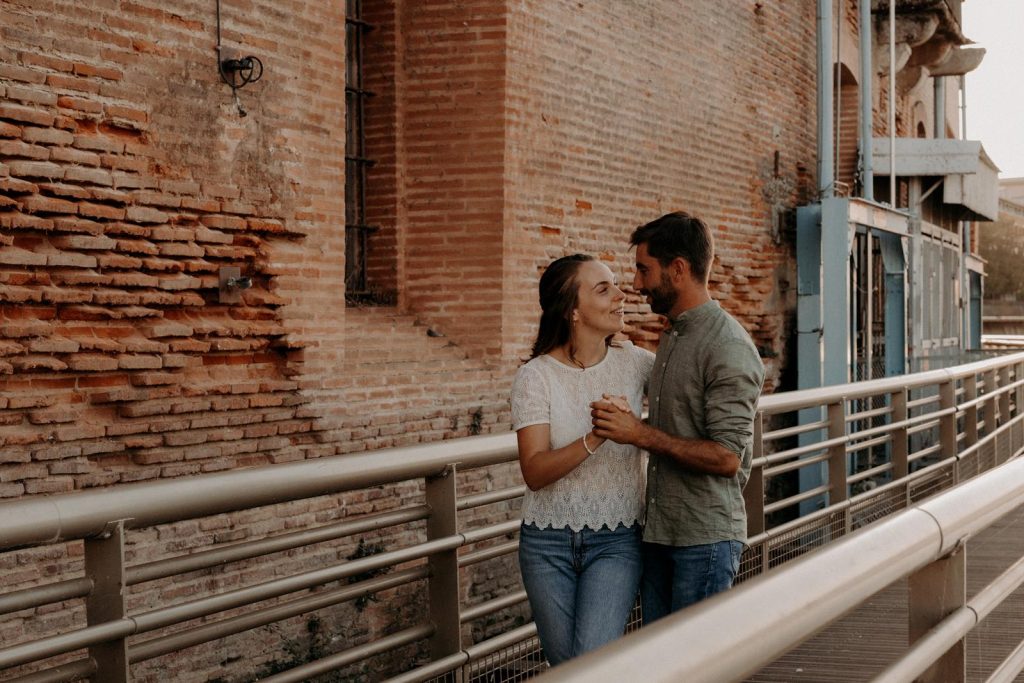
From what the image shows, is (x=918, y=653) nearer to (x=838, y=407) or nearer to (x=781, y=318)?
(x=838, y=407)

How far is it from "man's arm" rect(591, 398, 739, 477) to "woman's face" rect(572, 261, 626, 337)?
0.24 m

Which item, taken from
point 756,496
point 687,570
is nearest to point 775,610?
point 687,570

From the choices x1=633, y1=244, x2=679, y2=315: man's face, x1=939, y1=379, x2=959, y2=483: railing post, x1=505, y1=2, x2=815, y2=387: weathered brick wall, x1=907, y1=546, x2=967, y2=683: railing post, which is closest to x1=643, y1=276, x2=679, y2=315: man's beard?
x1=633, y1=244, x2=679, y2=315: man's face

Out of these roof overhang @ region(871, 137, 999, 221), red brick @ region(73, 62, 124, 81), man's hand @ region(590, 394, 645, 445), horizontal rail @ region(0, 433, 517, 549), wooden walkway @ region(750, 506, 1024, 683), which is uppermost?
roof overhang @ region(871, 137, 999, 221)

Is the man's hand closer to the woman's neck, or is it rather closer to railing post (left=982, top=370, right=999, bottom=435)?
the woman's neck

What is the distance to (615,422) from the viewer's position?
2.97m

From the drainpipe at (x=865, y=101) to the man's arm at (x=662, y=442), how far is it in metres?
13.3

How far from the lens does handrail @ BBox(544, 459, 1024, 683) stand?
1165mm

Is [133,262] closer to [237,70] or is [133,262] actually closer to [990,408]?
[237,70]

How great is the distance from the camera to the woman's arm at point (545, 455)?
9.96 ft

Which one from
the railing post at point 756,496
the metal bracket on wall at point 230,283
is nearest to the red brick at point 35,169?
the metal bracket on wall at point 230,283

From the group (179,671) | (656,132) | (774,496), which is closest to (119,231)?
(179,671)

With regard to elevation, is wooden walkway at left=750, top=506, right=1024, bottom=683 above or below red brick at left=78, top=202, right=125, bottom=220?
below

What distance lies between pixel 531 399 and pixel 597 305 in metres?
0.29
